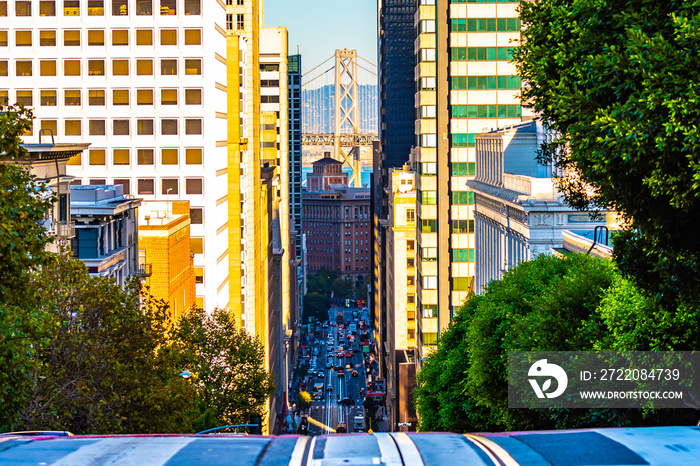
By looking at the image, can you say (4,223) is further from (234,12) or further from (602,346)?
(234,12)

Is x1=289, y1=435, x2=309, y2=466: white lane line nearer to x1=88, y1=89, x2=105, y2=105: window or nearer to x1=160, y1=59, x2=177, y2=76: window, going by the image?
x1=160, y1=59, x2=177, y2=76: window

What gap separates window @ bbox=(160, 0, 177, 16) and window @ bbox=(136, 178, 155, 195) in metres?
13.1

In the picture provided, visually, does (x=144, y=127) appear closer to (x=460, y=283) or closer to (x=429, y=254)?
(x=429, y=254)

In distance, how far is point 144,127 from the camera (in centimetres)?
7538

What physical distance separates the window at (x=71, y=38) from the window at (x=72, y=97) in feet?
11.8

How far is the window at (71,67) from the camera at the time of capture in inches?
2938

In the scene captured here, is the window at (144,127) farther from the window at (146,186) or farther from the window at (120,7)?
the window at (120,7)

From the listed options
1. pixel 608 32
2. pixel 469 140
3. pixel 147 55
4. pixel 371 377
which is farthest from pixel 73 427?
pixel 371 377

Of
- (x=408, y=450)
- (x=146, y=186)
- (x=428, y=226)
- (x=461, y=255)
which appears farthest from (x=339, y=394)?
(x=408, y=450)

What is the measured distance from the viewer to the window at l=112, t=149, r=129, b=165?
247ft

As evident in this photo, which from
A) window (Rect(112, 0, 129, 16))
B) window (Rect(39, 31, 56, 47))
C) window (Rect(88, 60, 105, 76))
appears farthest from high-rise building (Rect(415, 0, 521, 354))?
window (Rect(39, 31, 56, 47))

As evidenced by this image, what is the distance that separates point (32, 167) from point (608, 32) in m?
26.4

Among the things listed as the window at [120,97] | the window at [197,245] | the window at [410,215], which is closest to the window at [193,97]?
the window at [120,97]

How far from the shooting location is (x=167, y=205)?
72.6 metres
